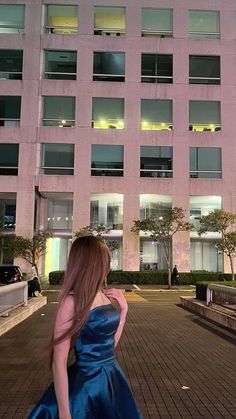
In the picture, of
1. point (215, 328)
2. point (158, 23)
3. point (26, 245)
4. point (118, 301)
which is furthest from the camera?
point (158, 23)

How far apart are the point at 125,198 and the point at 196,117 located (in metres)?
8.89

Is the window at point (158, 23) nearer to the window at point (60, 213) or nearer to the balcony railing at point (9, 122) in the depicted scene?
the balcony railing at point (9, 122)

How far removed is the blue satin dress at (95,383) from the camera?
2.63 meters

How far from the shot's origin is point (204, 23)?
3906 centimetres

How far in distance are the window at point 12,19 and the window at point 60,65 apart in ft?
10.3

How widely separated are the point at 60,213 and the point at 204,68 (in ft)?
55.0

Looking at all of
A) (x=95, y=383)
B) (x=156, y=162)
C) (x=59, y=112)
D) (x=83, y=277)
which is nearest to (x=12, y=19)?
(x=59, y=112)

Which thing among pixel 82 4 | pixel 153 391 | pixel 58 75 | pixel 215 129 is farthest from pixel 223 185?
pixel 153 391

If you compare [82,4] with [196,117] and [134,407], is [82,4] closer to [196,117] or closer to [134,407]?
[196,117]

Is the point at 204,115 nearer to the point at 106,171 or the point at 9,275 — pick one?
the point at 106,171

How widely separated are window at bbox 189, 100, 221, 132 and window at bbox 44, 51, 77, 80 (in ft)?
32.7

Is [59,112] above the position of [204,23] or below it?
below

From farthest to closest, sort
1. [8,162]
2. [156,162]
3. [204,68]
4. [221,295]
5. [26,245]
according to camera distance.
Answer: [204,68], [156,162], [8,162], [26,245], [221,295]

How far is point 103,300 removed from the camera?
2854 millimetres
